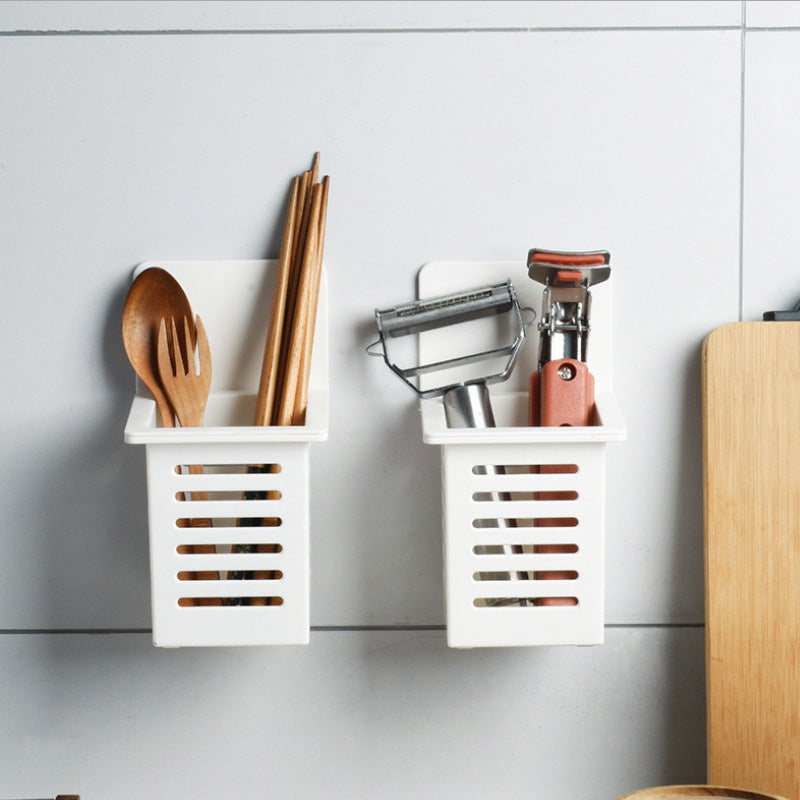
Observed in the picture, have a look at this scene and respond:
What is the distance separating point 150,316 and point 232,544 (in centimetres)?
21

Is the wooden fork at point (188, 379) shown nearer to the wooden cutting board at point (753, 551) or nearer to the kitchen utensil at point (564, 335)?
the kitchen utensil at point (564, 335)

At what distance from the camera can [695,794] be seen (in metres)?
0.70

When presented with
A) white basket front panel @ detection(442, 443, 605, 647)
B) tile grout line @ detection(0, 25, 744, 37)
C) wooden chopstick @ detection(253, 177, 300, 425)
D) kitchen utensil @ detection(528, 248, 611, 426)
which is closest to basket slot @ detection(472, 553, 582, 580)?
white basket front panel @ detection(442, 443, 605, 647)

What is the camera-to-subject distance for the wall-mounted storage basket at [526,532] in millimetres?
696

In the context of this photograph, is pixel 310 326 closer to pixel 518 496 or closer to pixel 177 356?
pixel 177 356

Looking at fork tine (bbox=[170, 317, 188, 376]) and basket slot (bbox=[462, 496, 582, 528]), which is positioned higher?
fork tine (bbox=[170, 317, 188, 376])

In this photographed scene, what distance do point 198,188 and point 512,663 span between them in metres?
0.52

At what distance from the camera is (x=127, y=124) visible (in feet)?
2.55

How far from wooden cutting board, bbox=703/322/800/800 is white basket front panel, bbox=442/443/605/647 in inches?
5.6

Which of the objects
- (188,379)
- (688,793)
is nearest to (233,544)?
(188,379)

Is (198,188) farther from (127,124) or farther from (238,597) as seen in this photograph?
(238,597)

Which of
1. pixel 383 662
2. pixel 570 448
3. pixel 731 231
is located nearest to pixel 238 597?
pixel 383 662

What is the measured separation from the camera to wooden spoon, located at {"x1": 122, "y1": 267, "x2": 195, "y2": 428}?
0.74 metres

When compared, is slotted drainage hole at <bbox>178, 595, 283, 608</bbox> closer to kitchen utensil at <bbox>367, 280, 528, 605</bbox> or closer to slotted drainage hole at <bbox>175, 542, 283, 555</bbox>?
slotted drainage hole at <bbox>175, 542, 283, 555</bbox>
